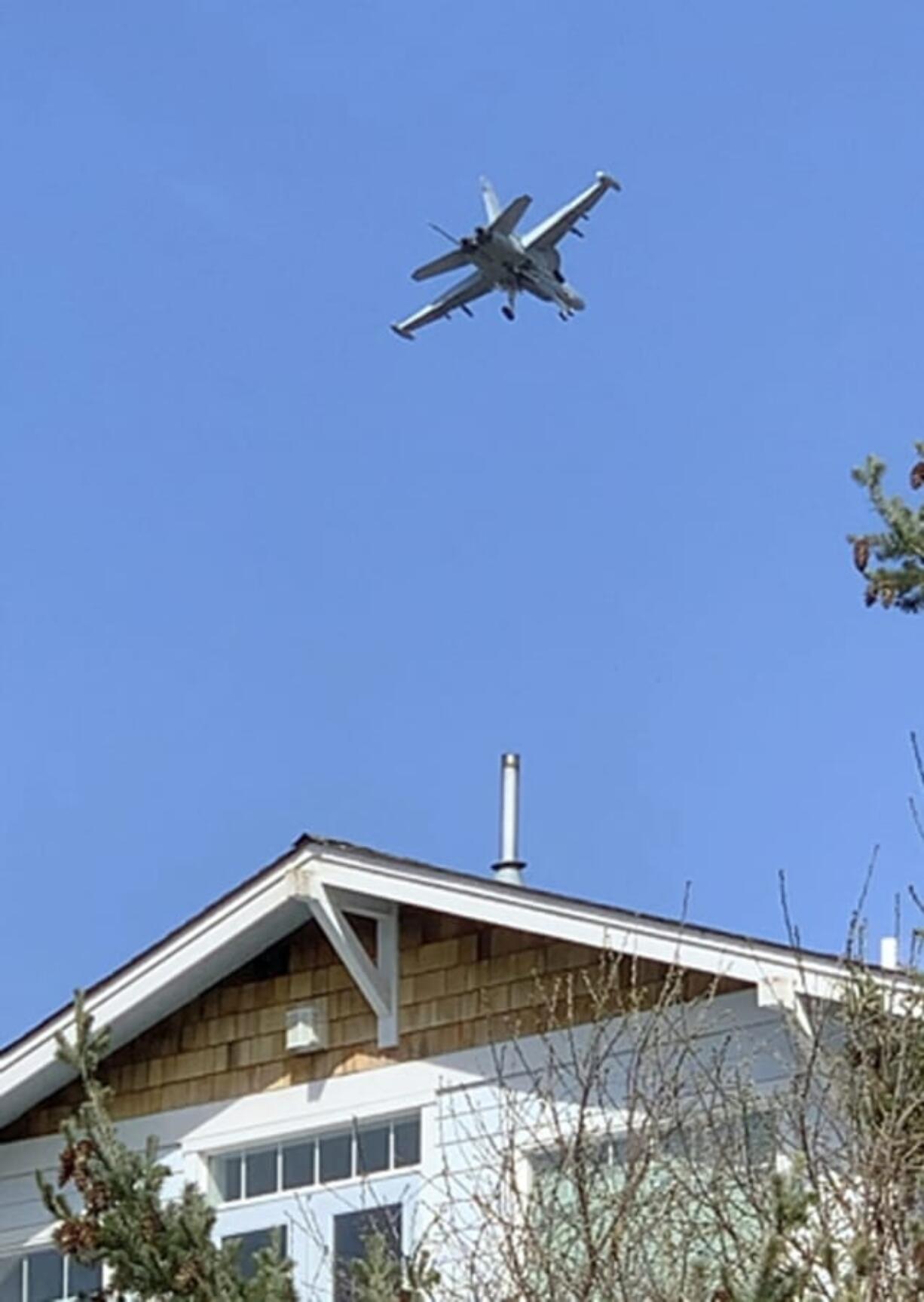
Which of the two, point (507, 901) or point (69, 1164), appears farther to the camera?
point (507, 901)

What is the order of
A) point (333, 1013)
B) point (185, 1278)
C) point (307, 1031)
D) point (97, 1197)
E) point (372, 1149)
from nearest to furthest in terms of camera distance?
point (185, 1278), point (97, 1197), point (372, 1149), point (307, 1031), point (333, 1013)

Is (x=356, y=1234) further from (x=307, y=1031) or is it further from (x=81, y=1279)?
(x=81, y=1279)

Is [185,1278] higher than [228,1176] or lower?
lower

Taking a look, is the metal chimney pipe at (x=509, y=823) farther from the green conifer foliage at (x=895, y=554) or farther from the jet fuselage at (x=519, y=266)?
the jet fuselage at (x=519, y=266)

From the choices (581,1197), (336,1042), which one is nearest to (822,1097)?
(581,1197)

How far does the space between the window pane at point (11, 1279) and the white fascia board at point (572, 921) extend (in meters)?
2.94

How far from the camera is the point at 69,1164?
42.5 ft

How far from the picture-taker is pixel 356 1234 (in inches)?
617

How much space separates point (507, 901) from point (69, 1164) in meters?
3.26

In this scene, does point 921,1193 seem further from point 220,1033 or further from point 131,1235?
point 220,1033

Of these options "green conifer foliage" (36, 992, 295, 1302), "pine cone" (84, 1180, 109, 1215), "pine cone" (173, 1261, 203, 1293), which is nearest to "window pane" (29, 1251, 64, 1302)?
"green conifer foliage" (36, 992, 295, 1302)

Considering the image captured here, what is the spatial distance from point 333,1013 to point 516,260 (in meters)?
22.3

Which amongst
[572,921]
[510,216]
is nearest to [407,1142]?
[572,921]

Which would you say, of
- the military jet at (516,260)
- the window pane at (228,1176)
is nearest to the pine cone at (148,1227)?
the window pane at (228,1176)
